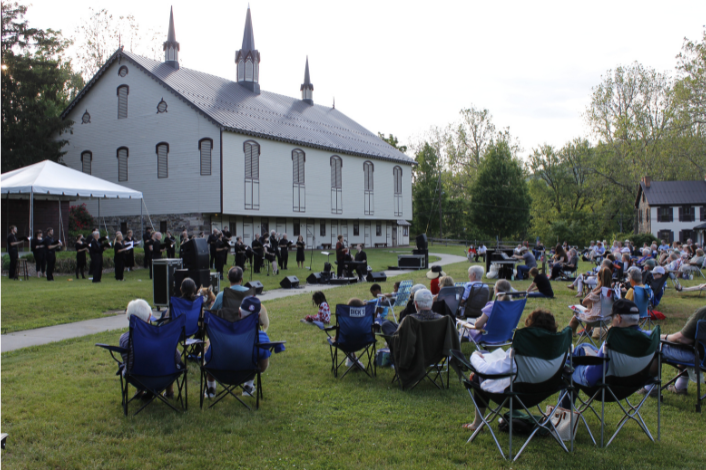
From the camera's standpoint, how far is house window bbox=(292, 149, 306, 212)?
3578 cm

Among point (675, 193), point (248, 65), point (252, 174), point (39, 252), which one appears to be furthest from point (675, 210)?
point (39, 252)

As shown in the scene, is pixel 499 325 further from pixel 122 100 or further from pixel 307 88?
pixel 307 88

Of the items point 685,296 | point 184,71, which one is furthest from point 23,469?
point 184,71

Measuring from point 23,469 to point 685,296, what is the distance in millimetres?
15240

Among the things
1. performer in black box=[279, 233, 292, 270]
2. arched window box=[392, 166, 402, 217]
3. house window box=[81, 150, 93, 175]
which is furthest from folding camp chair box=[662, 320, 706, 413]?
arched window box=[392, 166, 402, 217]

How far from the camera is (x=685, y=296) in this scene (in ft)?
46.9

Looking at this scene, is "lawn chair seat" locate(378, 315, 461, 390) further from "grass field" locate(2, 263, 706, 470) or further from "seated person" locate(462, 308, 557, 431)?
"seated person" locate(462, 308, 557, 431)

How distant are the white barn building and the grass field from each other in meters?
25.4

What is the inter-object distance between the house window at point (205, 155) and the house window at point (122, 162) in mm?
6045

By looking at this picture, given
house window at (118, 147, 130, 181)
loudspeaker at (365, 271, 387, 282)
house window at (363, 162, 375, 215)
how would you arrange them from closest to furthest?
loudspeaker at (365, 271, 387, 282) < house window at (118, 147, 130, 181) < house window at (363, 162, 375, 215)

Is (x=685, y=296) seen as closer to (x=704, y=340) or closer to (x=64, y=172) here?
(x=704, y=340)

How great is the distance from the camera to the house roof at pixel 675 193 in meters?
54.2

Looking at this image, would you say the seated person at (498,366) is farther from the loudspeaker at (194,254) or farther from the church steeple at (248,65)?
the church steeple at (248,65)

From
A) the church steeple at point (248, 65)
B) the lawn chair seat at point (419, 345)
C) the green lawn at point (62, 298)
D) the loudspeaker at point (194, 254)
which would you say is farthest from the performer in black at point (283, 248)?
the church steeple at point (248, 65)
